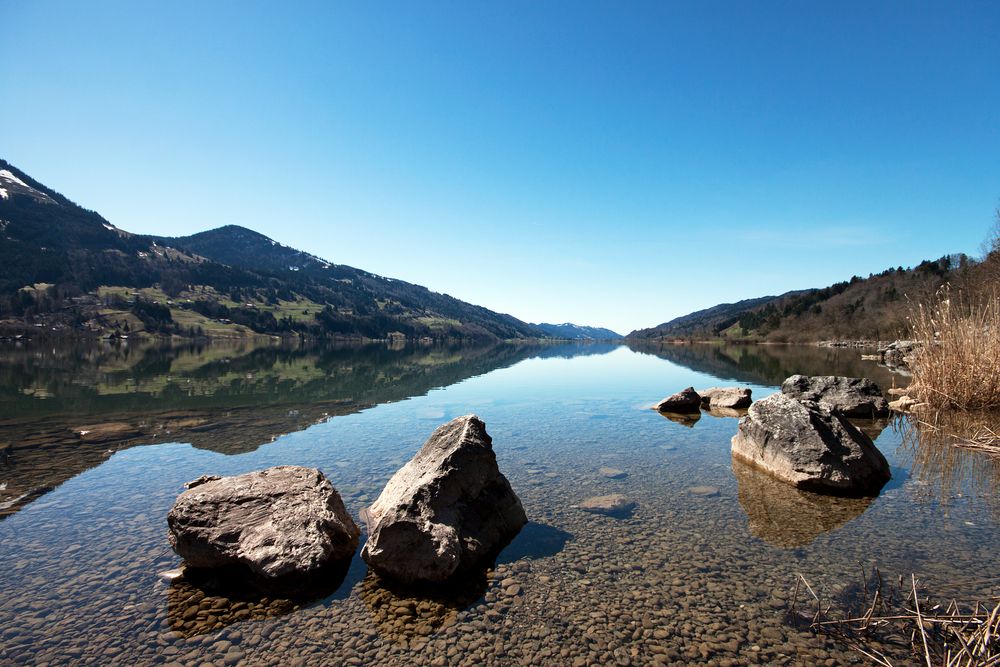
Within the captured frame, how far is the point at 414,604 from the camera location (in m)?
7.64

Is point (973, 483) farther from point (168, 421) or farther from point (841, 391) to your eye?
point (168, 421)

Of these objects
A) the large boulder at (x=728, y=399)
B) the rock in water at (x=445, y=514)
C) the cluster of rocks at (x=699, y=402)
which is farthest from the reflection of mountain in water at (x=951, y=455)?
the rock in water at (x=445, y=514)

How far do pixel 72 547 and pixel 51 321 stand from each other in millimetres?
216109

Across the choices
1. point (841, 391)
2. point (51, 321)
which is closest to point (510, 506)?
point (841, 391)

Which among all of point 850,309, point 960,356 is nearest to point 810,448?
point 960,356

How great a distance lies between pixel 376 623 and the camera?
7137mm

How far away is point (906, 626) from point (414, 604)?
7294mm

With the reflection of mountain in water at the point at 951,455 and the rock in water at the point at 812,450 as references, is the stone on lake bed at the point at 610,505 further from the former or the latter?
the reflection of mountain in water at the point at 951,455

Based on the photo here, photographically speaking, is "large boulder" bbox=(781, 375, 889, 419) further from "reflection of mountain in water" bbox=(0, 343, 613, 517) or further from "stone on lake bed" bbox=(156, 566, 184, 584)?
"reflection of mountain in water" bbox=(0, 343, 613, 517)

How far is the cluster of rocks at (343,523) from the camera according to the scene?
323 inches

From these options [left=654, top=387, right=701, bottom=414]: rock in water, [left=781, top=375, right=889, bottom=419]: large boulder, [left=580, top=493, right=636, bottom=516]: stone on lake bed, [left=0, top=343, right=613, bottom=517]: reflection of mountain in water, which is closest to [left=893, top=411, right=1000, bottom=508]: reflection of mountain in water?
[left=781, top=375, right=889, bottom=419]: large boulder

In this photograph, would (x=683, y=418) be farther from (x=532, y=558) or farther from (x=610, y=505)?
(x=532, y=558)

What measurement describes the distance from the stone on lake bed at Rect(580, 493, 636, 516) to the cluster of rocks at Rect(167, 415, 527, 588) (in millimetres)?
2112

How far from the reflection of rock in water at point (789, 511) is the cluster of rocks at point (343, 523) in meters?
5.73
